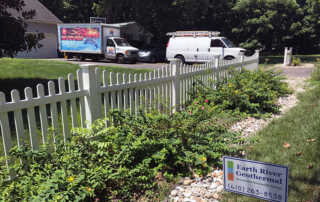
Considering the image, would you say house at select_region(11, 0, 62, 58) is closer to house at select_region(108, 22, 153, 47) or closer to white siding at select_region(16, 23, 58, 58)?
white siding at select_region(16, 23, 58, 58)

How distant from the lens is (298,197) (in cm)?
297

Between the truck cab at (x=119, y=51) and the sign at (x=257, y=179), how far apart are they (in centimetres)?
1849

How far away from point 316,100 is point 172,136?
4.90 m

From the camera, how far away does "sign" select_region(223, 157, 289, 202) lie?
186 centimetres

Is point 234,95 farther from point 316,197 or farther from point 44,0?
point 44,0

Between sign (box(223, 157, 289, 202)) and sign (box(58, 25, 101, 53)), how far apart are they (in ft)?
66.1

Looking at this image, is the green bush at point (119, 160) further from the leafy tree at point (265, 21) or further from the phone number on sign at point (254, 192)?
the leafy tree at point (265, 21)

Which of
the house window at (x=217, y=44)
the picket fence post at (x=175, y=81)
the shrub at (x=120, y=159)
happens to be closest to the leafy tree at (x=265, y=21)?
the house window at (x=217, y=44)

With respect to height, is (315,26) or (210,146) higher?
(315,26)

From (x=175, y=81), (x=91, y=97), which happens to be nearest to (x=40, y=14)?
(x=175, y=81)

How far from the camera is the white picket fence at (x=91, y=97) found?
320cm

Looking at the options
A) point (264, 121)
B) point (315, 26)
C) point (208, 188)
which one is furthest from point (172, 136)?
point (315, 26)

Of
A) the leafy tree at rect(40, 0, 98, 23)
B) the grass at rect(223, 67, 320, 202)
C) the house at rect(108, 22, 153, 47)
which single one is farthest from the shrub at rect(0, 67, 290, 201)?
the leafy tree at rect(40, 0, 98, 23)

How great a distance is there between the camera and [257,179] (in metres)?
1.96
